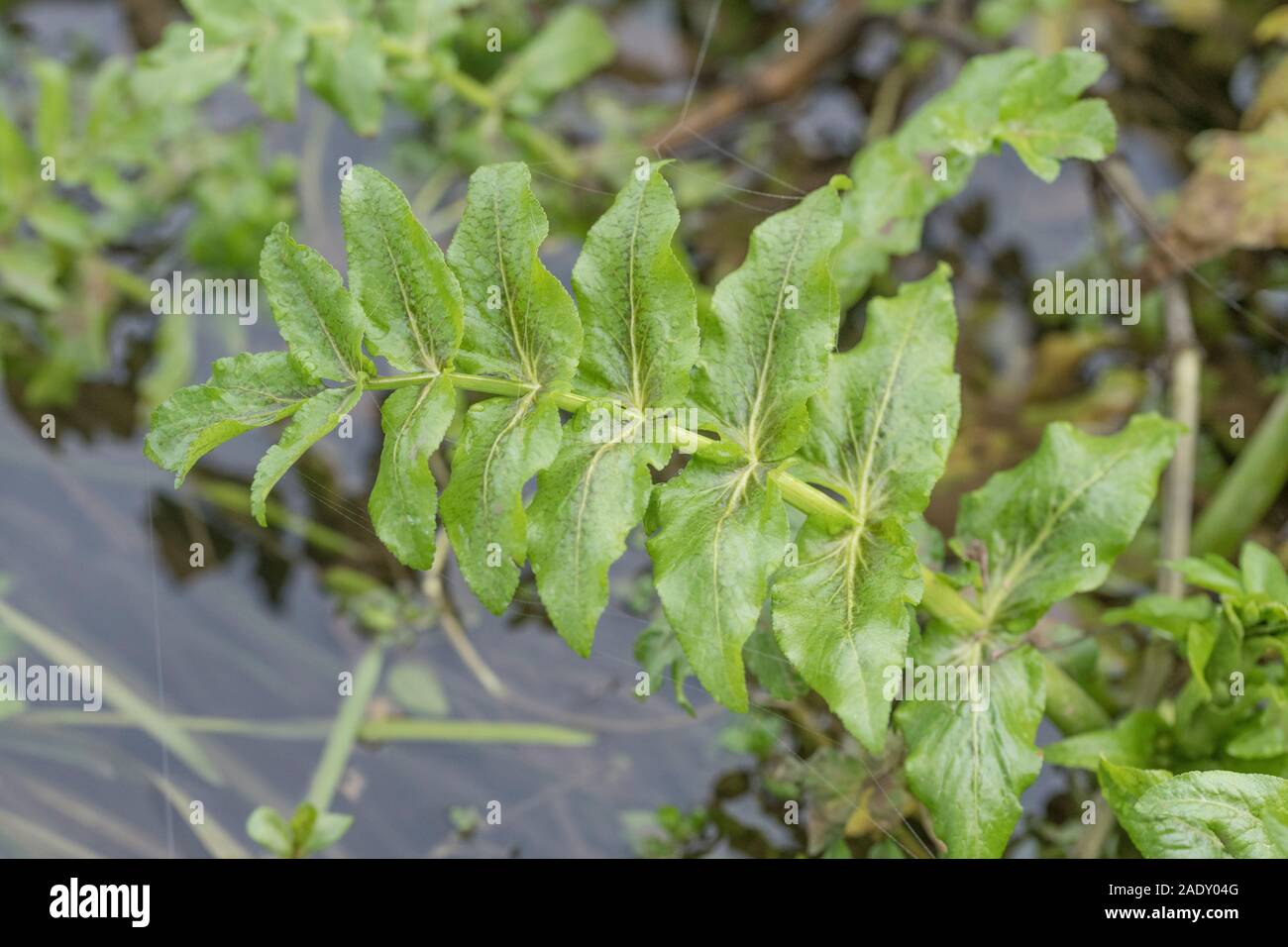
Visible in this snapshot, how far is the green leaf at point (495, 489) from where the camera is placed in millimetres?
926

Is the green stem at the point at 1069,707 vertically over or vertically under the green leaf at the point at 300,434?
under

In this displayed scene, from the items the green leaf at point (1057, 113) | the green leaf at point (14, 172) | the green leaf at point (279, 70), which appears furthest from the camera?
the green leaf at point (14, 172)

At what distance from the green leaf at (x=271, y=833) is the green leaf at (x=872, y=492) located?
2.45ft

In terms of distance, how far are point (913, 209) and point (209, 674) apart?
1.31 metres

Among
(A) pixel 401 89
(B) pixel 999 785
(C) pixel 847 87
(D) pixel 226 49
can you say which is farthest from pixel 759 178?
(B) pixel 999 785

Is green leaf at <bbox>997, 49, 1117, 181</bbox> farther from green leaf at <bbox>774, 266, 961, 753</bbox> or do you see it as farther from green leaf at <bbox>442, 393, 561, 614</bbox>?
green leaf at <bbox>442, 393, 561, 614</bbox>

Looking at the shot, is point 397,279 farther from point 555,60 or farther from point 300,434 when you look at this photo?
point 555,60

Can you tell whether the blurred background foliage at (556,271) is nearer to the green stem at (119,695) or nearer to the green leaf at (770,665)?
the green stem at (119,695)

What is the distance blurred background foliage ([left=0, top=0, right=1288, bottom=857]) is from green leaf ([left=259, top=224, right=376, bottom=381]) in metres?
0.51

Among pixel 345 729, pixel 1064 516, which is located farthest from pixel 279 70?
pixel 1064 516

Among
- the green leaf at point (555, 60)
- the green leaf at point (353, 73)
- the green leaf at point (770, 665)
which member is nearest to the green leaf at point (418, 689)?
the green leaf at point (770, 665)

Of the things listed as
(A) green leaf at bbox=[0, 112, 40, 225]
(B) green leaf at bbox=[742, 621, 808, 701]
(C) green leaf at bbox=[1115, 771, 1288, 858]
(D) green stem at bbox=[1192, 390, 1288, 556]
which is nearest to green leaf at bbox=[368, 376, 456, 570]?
(B) green leaf at bbox=[742, 621, 808, 701]

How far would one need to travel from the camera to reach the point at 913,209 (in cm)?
144

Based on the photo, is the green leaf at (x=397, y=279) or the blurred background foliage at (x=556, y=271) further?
the blurred background foliage at (x=556, y=271)
